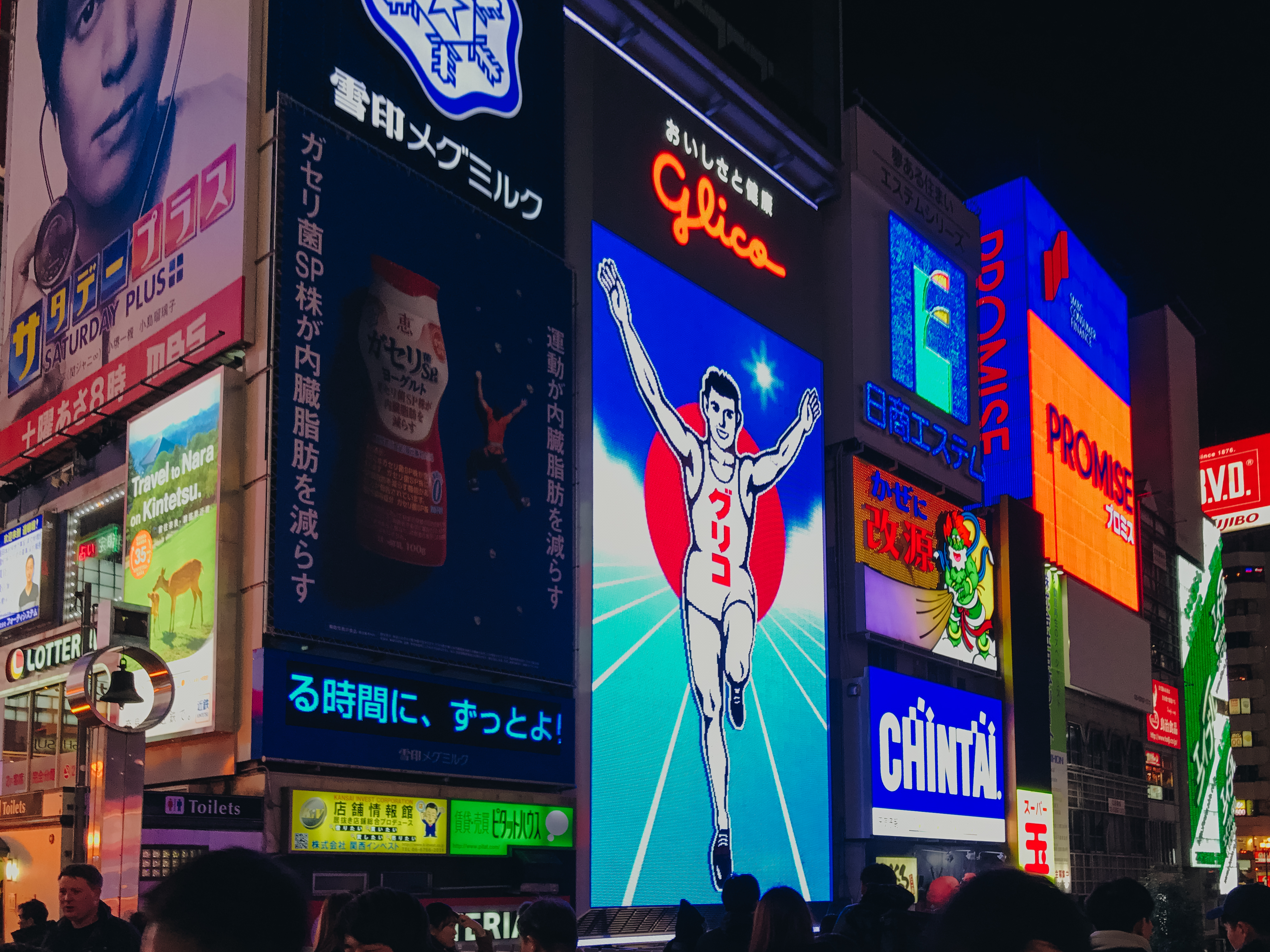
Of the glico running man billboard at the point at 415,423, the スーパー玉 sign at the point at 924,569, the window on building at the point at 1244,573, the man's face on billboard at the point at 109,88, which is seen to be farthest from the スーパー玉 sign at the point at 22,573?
the window on building at the point at 1244,573

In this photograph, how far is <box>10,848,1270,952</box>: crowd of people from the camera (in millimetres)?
1966

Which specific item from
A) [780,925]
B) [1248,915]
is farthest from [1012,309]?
[780,925]

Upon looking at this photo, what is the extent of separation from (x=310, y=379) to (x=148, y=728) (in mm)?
5079

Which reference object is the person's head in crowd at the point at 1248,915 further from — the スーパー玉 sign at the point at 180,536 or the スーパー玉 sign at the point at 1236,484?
the スーパー玉 sign at the point at 1236,484

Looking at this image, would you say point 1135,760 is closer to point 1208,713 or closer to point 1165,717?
point 1165,717

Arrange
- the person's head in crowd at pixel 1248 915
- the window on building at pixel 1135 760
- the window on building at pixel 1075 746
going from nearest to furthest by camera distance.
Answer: the person's head in crowd at pixel 1248 915, the window on building at pixel 1075 746, the window on building at pixel 1135 760

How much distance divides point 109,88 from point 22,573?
5.82m

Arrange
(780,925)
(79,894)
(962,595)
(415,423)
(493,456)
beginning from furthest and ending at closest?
1. (962,595)
2. (493,456)
3. (415,423)
4. (79,894)
5. (780,925)

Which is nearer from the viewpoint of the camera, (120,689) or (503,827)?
(120,689)

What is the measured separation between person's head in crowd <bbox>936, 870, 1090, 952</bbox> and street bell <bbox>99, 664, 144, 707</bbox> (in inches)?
279

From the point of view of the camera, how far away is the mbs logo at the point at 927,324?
23.0 m

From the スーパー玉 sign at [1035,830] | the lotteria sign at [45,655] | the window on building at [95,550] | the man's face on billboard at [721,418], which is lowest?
the スーパー玉 sign at [1035,830]

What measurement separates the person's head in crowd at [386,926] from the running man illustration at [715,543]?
44.6 feet

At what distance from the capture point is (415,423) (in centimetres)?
1388
